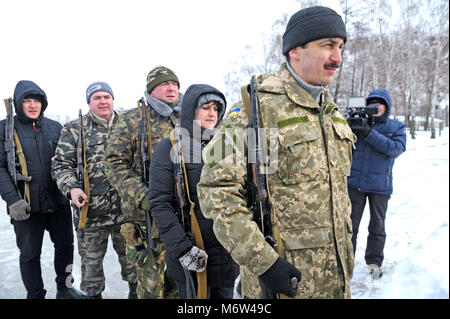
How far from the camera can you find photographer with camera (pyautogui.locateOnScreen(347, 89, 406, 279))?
3.29 m

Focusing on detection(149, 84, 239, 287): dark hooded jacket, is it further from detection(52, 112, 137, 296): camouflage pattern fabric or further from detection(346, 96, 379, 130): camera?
detection(346, 96, 379, 130): camera

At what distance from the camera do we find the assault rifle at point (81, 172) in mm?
2787

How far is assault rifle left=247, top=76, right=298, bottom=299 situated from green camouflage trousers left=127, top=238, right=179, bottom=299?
1.33 m

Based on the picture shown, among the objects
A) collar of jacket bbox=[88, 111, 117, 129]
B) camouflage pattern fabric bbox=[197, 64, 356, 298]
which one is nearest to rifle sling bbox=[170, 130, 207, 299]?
camouflage pattern fabric bbox=[197, 64, 356, 298]

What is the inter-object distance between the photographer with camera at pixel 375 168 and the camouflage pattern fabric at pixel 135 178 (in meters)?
2.10

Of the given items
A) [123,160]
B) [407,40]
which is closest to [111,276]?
[123,160]

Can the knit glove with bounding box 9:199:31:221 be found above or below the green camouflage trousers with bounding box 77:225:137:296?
above

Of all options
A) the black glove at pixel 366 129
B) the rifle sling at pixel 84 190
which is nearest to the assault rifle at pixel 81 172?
the rifle sling at pixel 84 190

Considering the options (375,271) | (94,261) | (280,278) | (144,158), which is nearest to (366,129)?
(375,271)

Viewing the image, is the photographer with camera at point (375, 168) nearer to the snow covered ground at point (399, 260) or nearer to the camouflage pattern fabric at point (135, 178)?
the snow covered ground at point (399, 260)

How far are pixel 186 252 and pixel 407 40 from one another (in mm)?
23061

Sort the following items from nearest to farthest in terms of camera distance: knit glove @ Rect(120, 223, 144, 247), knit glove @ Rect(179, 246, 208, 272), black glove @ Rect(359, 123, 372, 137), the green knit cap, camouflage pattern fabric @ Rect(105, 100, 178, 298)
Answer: knit glove @ Rect(179, 246, 208, 272) < camouflage pattern fabric @ Rect(105, 100, 178, 298) < knit glove @ Rect(120, 223, 144, 247) < the green knit cap < black glove @ Rect(359, 123, 372, 137)

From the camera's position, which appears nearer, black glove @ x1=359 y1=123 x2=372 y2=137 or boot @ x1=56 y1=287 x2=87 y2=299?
boot @ x1=56 y1=287 x2=87 y2=299
